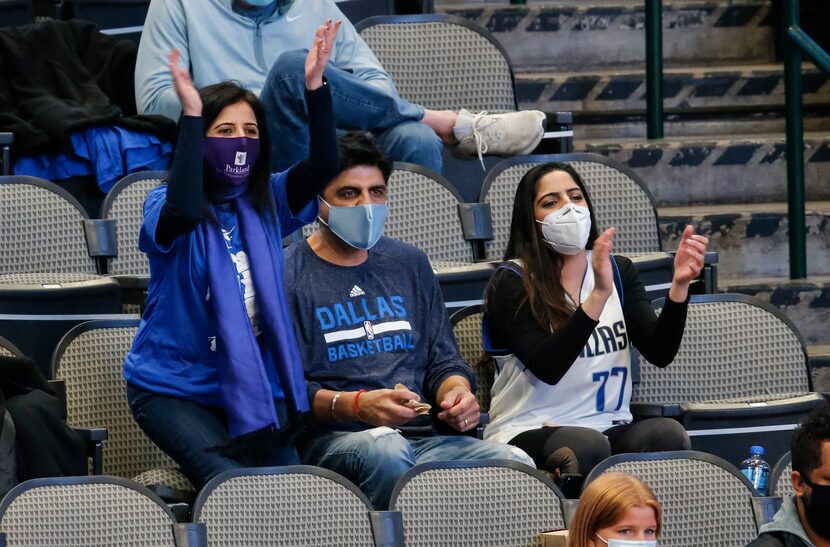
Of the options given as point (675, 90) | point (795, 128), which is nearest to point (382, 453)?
point (795, 128)

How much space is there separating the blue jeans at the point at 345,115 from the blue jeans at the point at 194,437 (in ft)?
3.62

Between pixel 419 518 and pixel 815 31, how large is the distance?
3566 mm

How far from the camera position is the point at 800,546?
3.09 meters

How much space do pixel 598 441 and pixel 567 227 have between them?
0.52 metres

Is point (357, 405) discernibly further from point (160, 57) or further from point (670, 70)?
point (670, 70)

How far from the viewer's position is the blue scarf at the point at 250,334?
3529mm

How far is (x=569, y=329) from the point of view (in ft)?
12.2

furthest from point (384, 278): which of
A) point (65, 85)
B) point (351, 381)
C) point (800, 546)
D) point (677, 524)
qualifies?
point (65, 85)

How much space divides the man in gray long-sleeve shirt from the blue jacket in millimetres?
1089

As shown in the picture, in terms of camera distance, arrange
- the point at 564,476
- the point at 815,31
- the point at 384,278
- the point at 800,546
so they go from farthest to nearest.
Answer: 1. the point at 815,31
2. the point at 384,278
3. the point at 564,476
4. the point at 800,546

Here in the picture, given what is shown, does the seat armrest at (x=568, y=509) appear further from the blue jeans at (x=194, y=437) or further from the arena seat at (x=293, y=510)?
the blue jeans at (x=194, y=437)

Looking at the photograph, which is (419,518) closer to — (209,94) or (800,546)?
(800,546)

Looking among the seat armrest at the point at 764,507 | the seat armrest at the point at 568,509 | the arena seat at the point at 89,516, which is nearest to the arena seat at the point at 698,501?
the seat armrest at the point at 764,507

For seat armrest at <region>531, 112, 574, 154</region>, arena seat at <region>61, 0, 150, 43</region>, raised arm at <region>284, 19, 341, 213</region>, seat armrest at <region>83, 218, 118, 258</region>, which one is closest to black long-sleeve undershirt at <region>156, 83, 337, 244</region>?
raised arm at <region>284, 19, 341, 213</region>
